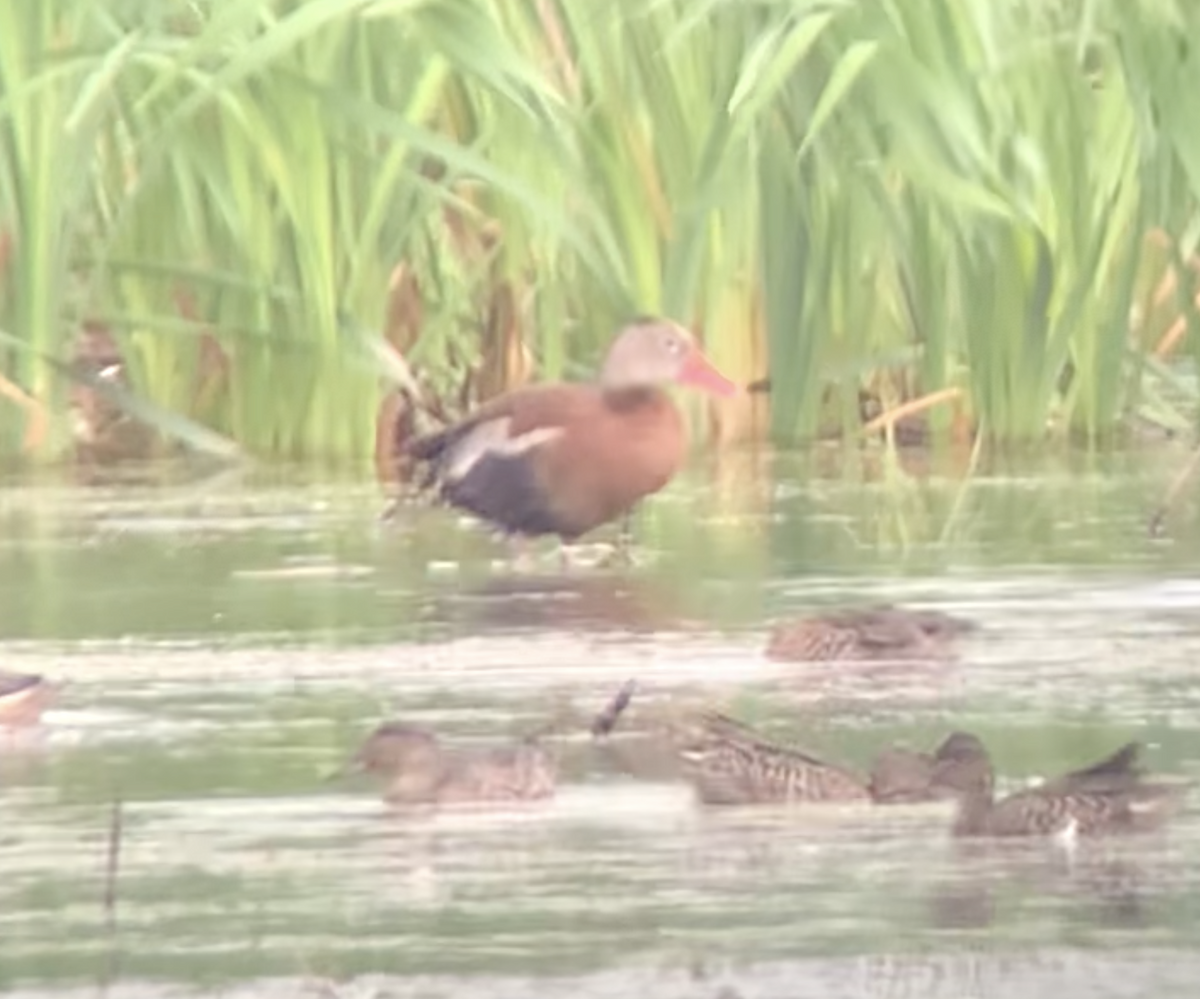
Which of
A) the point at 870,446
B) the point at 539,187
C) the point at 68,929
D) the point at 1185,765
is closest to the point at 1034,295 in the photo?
the point at 870,446

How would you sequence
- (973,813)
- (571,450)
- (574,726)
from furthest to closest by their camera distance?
(571,450)
(574,726)
(973,813)

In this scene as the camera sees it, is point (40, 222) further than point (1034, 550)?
Yes

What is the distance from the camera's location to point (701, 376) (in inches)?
71.9

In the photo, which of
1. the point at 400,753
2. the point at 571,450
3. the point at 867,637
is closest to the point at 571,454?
the point at 571,450

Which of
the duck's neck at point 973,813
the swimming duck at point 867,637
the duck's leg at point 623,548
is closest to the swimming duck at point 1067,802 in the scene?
the duck's neck at point 973,813

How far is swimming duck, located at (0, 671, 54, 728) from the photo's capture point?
1.52m

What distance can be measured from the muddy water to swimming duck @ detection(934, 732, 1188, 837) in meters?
0.01

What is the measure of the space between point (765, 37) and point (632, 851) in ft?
2.13

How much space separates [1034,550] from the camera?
178 centimetres

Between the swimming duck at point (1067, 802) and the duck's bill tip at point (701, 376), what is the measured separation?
0.43m

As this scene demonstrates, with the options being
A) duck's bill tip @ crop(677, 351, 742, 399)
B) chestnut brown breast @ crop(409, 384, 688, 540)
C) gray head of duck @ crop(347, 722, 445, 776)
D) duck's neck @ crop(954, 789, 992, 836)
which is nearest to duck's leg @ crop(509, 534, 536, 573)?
chestnut brown breast @ crop(409, 384, 688, 540)

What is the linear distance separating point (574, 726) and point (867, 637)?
0.17 meters

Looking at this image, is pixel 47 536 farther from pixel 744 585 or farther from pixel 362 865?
pixel 362 865

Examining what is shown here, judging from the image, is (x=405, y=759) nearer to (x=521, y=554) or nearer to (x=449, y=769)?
(x=449, y=769)
